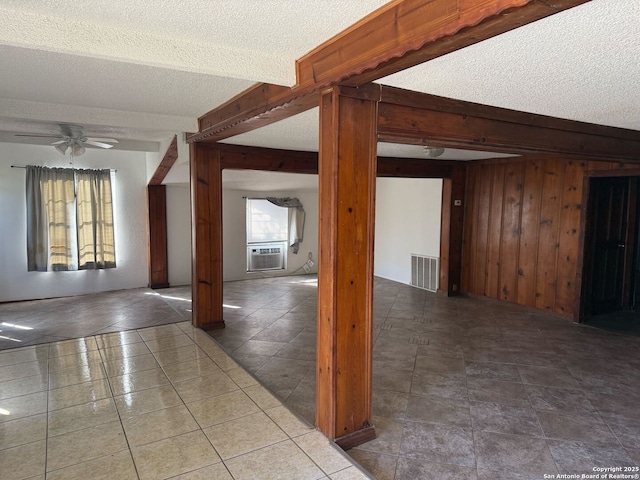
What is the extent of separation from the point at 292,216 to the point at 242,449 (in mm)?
6069

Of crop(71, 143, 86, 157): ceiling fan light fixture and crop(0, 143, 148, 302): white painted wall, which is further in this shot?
crop(0, 143, 148, 302): white painted wall

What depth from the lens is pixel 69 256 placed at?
20.2ft

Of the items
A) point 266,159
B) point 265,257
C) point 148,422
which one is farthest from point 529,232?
point 148,422

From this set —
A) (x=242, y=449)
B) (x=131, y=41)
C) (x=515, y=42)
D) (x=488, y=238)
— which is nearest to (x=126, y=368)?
(x=242, y=449)

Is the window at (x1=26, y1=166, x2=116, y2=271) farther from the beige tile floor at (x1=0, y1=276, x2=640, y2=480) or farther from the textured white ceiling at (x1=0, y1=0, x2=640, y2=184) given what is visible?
the textured white ceiling at (x1=0, y1=0, x2=640, y2=184)

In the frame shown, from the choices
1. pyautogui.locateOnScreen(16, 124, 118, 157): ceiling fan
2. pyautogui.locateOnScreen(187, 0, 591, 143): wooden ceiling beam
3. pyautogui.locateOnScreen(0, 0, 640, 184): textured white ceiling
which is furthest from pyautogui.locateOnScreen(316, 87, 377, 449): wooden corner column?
pyautogui.locateOnScreen(16, 124, 118, 157): ceiling fan

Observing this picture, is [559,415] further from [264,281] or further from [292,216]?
[292,216]

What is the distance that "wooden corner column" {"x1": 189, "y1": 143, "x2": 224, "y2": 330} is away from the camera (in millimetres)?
4277

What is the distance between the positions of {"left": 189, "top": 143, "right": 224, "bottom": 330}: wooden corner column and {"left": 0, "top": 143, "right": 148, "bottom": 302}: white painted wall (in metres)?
2.89

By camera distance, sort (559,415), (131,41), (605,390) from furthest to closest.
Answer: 1. (605,390)
2. (559,415)
3. (131,41)

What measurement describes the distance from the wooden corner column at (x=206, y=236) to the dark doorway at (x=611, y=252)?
4300mm

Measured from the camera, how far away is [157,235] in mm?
6867

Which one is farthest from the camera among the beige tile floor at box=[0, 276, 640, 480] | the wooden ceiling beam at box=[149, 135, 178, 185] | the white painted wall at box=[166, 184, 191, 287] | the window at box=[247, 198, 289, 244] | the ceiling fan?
the window at box=[247, 198, 289, 244]

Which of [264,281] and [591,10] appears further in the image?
[264,281]
